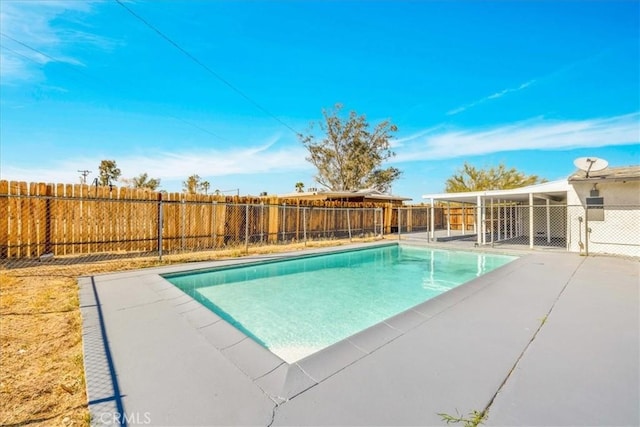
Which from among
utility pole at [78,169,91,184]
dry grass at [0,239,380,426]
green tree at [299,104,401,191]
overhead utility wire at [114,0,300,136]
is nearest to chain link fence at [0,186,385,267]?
dry grass at [0,239,380,426]

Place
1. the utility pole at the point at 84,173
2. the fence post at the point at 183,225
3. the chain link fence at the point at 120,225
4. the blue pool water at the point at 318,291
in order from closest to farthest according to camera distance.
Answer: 1. the blue pool water at the point at 318,291
2. the chain link fence at the point at 120,225
3. the fence post at the point at 183,225
4. the utility pole at the point at 84,173

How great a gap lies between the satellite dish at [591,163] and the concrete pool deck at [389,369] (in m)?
6.17

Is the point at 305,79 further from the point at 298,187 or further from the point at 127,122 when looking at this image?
the point at 298,187

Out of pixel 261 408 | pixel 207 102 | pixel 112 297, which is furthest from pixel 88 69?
pixel 261 408

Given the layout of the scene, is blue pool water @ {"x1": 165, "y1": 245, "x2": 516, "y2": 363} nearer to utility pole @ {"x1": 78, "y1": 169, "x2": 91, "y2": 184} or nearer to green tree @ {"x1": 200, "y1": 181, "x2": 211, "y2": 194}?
utility pole @ {"x1": 78, "y1": 169, "x2": 91, "y2": 184}

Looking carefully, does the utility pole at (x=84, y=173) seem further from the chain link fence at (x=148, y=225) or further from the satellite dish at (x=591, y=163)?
the satellite dish at (x=591, y=163)

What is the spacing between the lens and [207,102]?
50.8 ft

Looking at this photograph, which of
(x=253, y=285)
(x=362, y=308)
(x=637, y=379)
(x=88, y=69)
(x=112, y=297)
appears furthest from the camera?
(x=88, y=69)

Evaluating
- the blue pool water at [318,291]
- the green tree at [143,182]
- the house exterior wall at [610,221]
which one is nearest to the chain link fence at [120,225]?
the blue pool water at [318,291]

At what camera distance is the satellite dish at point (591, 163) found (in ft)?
27.4

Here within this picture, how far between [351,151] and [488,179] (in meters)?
12.9

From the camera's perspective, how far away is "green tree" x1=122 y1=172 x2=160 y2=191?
3322 cm

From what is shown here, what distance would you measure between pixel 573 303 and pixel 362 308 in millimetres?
3172

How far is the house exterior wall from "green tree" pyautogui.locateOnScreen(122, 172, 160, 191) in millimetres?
37085
